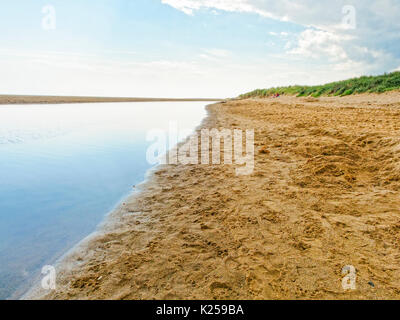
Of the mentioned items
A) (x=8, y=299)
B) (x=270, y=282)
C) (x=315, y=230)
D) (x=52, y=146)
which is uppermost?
(x=52, y=146)

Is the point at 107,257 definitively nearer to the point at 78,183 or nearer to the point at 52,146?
the point at 78,183

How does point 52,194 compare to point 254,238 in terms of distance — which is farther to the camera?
point 52,194

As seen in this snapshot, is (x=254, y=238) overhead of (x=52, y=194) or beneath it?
beneath

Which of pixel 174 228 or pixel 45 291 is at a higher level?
pixel 174 228

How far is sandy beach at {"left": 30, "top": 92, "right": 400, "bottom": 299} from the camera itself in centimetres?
219

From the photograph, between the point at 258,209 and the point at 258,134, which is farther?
the point at 258,134

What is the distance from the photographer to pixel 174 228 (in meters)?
3.30

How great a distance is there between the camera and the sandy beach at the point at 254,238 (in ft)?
7.20

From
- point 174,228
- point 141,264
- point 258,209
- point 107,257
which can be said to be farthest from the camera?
point 258,209

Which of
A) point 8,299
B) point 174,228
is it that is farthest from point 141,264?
point 8,299

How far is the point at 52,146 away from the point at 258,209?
8.97 m

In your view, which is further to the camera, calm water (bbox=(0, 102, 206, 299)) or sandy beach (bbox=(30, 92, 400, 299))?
calm water (bbox=(0, 102, 206, 299))

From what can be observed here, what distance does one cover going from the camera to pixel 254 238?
2936 mm

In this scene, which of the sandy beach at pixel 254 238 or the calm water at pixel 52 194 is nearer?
the sandy beach at pixel 254 238
